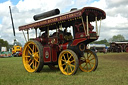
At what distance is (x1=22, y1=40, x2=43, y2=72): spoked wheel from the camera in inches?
322

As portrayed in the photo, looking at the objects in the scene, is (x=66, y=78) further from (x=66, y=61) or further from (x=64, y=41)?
(x=64, y=41)

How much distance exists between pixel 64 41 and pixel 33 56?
69.3 inches

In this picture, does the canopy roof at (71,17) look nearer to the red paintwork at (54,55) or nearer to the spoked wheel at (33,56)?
the spoked wheel at (33,56)

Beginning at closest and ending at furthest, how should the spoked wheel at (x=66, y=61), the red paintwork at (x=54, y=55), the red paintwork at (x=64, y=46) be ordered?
the spoked wheel at (x=66, y=61) → the red paintwork at (x=64, y=46) → the red paintwork at (x=54, y=55)

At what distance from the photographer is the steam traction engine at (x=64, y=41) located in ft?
24.0

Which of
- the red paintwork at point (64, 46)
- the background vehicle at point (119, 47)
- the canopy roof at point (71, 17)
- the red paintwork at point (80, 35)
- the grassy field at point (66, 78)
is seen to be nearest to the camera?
the grassy field at point (66, 78)

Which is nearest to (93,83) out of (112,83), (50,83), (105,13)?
(112,83)

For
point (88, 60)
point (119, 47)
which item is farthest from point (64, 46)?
point (119, 47)

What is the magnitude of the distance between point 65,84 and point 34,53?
148 inches

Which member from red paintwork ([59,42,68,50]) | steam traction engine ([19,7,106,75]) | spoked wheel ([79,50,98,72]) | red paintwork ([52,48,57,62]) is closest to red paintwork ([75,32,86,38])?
steam traction engine ([19,7,106,75])

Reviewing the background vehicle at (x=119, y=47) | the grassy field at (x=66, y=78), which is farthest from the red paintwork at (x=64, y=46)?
the background vehicle at (x=119, y=47)

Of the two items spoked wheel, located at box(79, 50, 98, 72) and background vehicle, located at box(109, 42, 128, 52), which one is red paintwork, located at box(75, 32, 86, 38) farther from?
background vehicle, located at box(109, 42, 128, 52)

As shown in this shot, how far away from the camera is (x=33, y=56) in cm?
870

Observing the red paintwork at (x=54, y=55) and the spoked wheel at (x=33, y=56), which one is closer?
the spoked wheel at (x=33, y=56)
